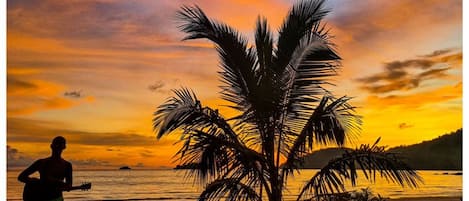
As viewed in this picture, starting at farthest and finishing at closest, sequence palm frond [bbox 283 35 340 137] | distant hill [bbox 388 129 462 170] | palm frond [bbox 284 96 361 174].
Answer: distant hill [bbox 388 129 462 170]
palm frond [bbox 283 35 340 137]
palm frond [bbox 284 96 361 174]

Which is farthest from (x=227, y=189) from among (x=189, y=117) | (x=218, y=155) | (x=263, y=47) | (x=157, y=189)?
(x=157, y=189)

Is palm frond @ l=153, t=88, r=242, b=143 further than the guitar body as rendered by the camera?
Yes

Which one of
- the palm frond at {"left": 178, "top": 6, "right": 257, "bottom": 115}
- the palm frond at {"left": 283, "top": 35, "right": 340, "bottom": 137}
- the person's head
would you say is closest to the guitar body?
the person's head

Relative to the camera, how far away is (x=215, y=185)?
4844 mm

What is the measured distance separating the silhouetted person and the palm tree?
829mm

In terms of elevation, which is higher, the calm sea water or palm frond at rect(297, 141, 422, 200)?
palm frond at rect(297, 141, 422, 200)

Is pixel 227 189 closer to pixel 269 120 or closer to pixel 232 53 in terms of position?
pixel 269 120

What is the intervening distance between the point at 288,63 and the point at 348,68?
1839 millimetres

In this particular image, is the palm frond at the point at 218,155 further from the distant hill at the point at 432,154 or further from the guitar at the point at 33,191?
the distant hill at the point at 432,154

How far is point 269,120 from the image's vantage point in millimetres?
5051

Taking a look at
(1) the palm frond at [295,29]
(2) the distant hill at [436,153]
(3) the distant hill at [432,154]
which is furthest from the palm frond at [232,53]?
(2) the distant hill at [436,153]

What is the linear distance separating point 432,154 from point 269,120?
2.97 meters

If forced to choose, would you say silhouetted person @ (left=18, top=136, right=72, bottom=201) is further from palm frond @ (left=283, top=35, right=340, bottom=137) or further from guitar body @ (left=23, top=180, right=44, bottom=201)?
palm frond @ (left=283, top=35, right=340, bottom=137)

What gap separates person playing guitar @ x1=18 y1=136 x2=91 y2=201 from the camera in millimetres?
4137
